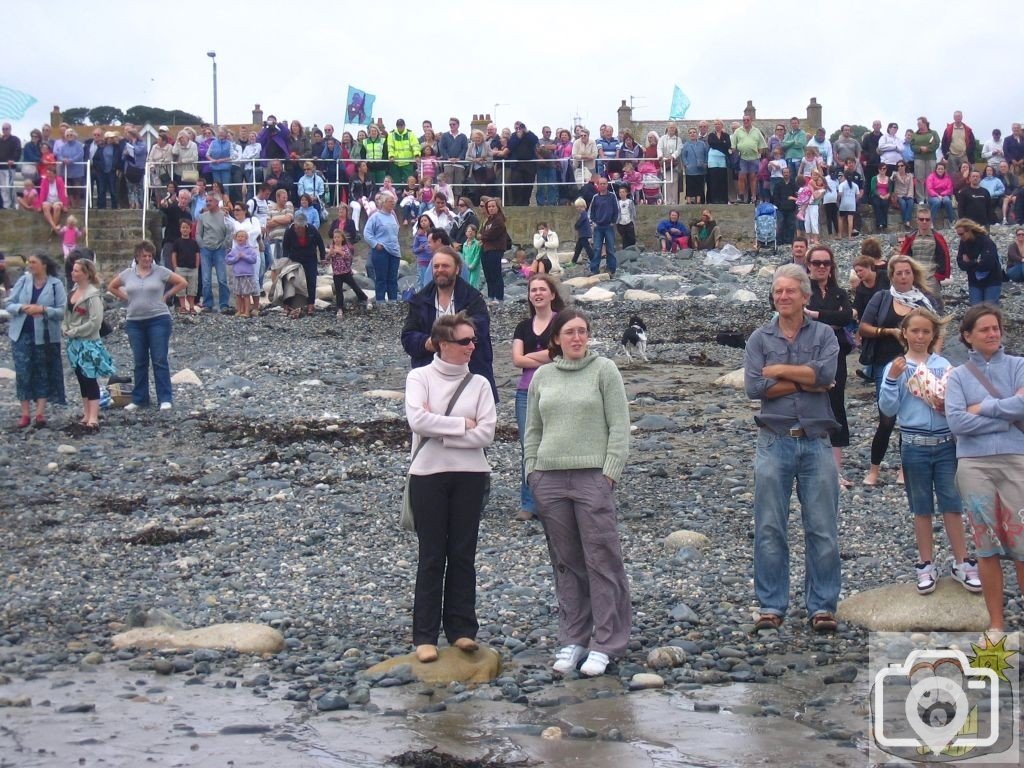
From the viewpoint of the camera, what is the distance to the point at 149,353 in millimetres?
16328

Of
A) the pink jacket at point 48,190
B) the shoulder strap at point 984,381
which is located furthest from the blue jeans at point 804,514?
the pink jacket at point 48,190

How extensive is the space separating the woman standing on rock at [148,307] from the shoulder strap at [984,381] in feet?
33.2

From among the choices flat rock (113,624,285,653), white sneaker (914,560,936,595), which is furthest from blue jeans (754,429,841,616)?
flat rock (113,624,285,653)

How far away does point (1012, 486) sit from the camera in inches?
291

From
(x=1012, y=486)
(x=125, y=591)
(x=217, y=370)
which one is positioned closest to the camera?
(x=1012, y=486)

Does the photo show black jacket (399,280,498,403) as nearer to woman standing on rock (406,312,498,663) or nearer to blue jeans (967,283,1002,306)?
woman standing on rock (406,312,498,663)

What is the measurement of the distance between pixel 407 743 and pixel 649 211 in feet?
81.0

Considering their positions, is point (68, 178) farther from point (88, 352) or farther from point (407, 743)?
point (407, 743)

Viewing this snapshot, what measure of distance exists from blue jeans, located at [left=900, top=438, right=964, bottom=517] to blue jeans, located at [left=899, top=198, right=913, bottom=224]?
21.6 meters

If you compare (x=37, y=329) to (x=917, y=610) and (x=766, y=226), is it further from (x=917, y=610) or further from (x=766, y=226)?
(x=766, y=226)

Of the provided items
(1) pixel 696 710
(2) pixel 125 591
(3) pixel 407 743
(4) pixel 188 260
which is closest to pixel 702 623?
(1) pixel 696 710

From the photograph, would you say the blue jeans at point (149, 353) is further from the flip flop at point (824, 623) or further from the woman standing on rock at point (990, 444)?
the woman standing on rock at point (990, 444)

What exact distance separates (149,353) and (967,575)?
10.5 m

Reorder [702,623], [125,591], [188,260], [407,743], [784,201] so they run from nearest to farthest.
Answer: [407,743], [702,623], [125,591], [188,260], [784,201]
